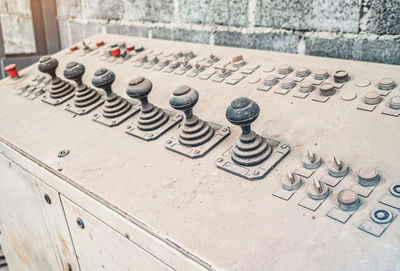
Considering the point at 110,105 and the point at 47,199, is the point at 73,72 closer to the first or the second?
the point at 110,105

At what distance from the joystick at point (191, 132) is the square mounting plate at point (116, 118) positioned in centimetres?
26

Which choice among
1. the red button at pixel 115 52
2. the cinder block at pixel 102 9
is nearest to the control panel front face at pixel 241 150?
the red button at pixel 115 52

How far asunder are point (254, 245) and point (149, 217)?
0.26m

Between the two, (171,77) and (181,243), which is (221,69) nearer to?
(171,77)

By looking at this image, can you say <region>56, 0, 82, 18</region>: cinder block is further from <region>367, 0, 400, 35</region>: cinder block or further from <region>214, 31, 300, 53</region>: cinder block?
<region>367, 0, 400, 35</region>: cinder block

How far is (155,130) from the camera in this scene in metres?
1.26

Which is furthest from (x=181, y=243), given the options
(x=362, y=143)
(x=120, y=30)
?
(x=120, y=30)

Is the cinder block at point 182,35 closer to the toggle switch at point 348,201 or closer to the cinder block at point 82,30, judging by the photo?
the cinder block at point 82,30

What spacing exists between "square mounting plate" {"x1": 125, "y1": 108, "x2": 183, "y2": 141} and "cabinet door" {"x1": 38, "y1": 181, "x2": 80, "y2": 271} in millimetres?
A: 302

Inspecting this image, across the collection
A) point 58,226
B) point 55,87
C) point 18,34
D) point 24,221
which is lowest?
point 24,221

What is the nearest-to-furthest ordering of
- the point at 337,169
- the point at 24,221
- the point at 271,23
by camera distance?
the point at 337,169
the point at 24,221
the point at 271,23

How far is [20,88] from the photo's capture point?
1.81 meters

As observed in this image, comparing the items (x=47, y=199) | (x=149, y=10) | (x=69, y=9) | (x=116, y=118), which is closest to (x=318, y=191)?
(x=116, y=118)

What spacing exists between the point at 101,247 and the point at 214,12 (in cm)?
126
